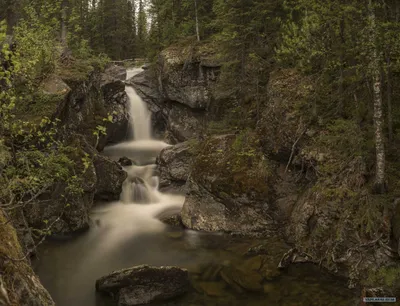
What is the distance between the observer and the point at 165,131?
2767 cm

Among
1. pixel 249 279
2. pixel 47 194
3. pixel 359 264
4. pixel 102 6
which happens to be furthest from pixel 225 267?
→ pixel 102 6

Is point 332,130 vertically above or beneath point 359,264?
above

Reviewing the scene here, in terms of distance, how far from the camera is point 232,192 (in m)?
14.2

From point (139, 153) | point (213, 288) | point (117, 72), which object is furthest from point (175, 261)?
point (117, 72)

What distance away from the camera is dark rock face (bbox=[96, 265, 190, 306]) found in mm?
9727

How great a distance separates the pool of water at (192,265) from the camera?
970cm

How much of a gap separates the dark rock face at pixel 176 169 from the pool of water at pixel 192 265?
141 inches

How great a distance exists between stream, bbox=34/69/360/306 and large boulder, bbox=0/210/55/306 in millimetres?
5266

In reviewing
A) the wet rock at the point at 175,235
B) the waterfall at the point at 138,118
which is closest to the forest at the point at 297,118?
the wet rock at the point at 175,235

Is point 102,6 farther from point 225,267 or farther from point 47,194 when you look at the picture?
point 225,267

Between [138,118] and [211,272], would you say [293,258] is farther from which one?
[138,118]

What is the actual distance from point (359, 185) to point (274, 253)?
372 centimetres

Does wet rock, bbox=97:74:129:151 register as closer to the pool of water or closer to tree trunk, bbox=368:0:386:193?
the pool of water

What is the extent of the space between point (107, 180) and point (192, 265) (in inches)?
296
